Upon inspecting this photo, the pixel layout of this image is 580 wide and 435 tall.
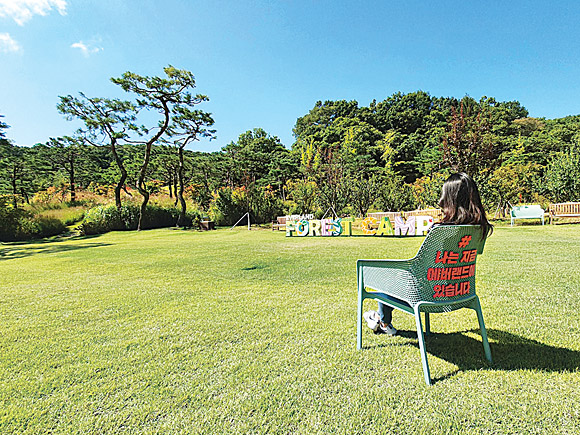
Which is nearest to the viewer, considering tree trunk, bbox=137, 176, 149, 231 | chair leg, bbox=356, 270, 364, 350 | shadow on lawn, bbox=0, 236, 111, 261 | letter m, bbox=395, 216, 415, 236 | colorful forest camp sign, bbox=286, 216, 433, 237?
chair leg, bbox=356, 270, 364, 350

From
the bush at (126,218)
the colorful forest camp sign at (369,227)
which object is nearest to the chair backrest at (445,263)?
the colorful forest camp sign at (369,227)

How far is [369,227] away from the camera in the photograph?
11.9m

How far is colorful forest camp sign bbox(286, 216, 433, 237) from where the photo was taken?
1092 cm

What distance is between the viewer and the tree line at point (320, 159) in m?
17.0

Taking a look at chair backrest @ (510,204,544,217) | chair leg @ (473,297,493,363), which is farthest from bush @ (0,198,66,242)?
chair backrest @ (510,204,544,217)

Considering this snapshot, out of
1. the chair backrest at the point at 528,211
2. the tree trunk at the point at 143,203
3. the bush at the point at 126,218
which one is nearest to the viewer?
the chair backrest at the point at 528,211

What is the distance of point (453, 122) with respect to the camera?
55.6 ft

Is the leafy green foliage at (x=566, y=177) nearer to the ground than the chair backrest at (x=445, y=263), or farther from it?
farther from it

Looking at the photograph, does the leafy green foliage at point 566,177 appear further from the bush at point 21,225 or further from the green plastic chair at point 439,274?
the bush at point 21,225

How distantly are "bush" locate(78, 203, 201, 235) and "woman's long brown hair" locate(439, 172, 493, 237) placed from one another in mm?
18548

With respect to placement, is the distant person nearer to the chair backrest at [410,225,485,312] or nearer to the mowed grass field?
the chair backrest at [410,225,485,312]

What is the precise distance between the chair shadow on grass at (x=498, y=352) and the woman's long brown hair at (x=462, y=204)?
858 mm

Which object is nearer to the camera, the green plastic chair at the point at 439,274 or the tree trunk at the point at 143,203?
the green plastic chair at the point at 439,274

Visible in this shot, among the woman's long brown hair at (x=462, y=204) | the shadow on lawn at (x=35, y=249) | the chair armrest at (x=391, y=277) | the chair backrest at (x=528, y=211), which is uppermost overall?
the woman's long brown hair at (x=462, y=204)
